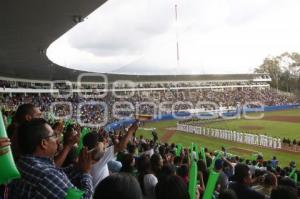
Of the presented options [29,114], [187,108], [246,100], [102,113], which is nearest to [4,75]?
[102,113]

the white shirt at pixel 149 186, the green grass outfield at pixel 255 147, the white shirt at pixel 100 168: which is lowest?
the green grass outfield at pixel 255 147

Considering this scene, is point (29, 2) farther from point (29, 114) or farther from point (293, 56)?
point (293, 56)

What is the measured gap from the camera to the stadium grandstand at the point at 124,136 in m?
2.90

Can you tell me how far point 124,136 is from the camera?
4.69m

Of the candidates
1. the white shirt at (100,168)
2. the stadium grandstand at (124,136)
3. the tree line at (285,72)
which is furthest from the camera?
the tree line at (285,72)

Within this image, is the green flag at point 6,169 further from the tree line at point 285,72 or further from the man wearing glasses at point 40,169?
the tree line at point 285,72

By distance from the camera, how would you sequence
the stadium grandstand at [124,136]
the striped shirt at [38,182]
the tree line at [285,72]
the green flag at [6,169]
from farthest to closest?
the tree line at [285,72] < the stadium grandstand at [124,136] < the striped shirt at [38,182] < the green flag at [6,169]

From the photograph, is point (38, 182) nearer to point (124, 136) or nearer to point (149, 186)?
point (124, 136)

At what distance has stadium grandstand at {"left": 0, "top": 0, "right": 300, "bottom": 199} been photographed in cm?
290

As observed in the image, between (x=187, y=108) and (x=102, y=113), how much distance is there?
16.5m

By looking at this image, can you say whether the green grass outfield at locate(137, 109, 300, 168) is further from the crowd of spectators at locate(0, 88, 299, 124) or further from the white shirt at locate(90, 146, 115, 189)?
the white shirt at locate(90, 146, 115, 189)

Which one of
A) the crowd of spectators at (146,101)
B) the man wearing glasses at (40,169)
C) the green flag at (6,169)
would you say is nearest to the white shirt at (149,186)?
the man wearing glasses at (40,169)

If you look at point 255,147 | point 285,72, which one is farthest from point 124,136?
point 285,72

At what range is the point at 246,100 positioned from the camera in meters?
65.1
